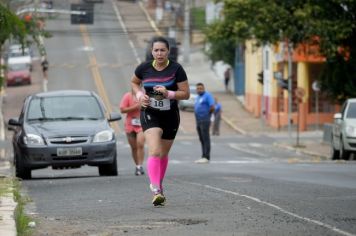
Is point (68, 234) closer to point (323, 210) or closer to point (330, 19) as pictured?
point (323, 210)

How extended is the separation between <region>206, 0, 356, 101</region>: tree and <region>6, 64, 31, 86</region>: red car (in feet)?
108

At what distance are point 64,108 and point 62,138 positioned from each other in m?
1.16

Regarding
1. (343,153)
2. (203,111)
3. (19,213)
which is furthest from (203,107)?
(19,213)

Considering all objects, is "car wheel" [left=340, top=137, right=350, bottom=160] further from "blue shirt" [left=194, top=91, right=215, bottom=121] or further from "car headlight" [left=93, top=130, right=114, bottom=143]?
"car headlight" [left=93, top=130, right=114, bottom=143]

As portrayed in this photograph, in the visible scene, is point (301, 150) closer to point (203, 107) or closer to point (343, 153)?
point (343, 153)

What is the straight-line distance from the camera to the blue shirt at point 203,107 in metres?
26.4

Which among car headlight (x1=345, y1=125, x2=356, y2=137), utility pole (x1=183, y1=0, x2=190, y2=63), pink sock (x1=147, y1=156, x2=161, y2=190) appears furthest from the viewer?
utility pole (x1=183, y1=0, x2=190, y2=63)

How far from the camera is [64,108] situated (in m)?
20.5

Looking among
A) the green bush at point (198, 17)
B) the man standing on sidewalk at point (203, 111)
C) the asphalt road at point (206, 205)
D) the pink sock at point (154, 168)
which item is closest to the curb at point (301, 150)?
the man standing on sidewalk at point (203, 111)

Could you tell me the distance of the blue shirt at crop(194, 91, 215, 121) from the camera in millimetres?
26438

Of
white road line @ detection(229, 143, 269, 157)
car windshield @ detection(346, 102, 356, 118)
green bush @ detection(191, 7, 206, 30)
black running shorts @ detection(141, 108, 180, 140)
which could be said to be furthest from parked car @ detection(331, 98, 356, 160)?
green bush @ detection(191, 7, 206, 30)

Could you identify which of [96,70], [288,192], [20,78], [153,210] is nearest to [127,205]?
[153,210]

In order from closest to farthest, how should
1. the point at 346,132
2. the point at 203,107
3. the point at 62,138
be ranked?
the point at 62,138 → the point at 203,107 → the point at 346,132

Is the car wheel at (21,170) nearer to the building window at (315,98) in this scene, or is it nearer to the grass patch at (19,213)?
the grass patch at (19,213)
